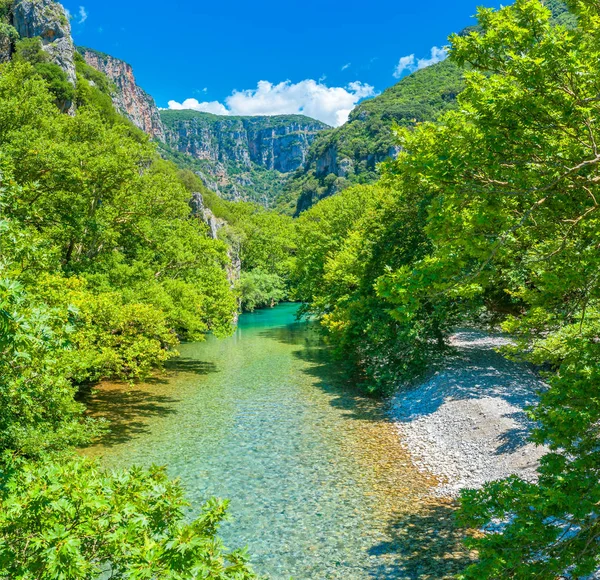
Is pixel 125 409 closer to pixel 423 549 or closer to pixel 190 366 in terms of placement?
pixel 190 366

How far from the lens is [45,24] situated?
159 feet

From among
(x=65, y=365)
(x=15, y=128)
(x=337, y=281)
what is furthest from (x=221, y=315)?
(x=65, y=365)

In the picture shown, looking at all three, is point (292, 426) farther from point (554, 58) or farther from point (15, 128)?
point (15, 128)

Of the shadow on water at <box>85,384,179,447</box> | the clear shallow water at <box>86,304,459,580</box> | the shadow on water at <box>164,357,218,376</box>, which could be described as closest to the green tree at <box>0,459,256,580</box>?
the clear shallow water at <box>86,304,459,580</box>

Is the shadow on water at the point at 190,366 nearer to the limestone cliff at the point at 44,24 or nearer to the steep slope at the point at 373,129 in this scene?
the limestone cliff at the point at 44,24

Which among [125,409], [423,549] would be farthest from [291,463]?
[125,409]

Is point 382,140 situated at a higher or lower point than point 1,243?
higher

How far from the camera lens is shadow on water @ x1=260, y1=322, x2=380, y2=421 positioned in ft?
62.8

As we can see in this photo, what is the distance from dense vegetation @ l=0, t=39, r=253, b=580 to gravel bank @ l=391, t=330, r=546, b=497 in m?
7.36

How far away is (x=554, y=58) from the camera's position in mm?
5086

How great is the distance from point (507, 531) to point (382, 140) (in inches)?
5795

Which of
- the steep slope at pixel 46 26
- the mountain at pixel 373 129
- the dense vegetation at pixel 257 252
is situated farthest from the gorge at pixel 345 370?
the mountain at pixel 373 129

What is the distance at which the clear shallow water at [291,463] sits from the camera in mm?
9266

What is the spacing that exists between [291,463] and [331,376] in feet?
38.6
